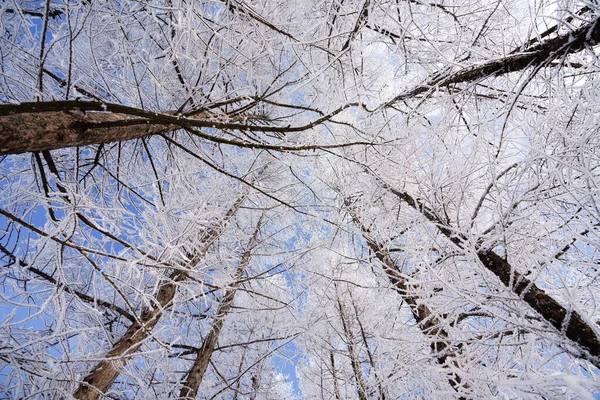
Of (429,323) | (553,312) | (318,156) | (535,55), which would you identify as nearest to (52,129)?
(318,156)

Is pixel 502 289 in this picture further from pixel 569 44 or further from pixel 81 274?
pixel 81 274

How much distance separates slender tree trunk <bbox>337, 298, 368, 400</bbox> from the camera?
421 centimetres

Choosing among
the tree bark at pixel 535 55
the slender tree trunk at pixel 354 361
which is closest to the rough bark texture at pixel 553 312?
the tree bark at pixel 535 55

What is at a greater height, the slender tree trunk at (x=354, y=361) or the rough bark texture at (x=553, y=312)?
the slender tree trunk at (x=354, y=361)

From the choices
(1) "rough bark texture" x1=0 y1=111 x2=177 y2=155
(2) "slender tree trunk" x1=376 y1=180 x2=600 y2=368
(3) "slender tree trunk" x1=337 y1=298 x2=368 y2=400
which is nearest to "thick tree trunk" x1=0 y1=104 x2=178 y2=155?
(1) "rough bark texture" x1=0 y1=111 x2=177 y2=155

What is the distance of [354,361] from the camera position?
4715mm

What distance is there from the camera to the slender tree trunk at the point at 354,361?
421cm

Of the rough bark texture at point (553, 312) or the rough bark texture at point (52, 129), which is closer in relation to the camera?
the rough bark texture at point (52, 129)

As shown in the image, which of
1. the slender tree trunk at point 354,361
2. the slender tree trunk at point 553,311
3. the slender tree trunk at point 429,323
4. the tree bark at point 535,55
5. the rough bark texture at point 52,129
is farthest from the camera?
the slender tree trunk at point 354,361

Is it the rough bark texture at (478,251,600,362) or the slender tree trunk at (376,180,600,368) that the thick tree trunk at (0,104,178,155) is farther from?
the rough bark texture at (478,251,600,362)

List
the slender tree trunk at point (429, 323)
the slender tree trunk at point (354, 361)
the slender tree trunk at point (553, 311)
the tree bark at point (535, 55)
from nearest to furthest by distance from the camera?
the tree bark at point (535, 55)
the slender tree trunk at point (553, 311)
the slender tree trunk at point (429, 323)
the slender tree trunk at point (354, 361)

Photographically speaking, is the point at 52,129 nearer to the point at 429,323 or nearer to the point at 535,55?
the point at 535,55

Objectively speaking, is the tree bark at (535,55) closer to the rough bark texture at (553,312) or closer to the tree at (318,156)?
the tree at (318,156)

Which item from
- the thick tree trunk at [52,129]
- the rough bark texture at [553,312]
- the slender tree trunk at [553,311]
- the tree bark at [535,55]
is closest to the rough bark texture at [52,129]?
the thick tree trunk at [52,129]
